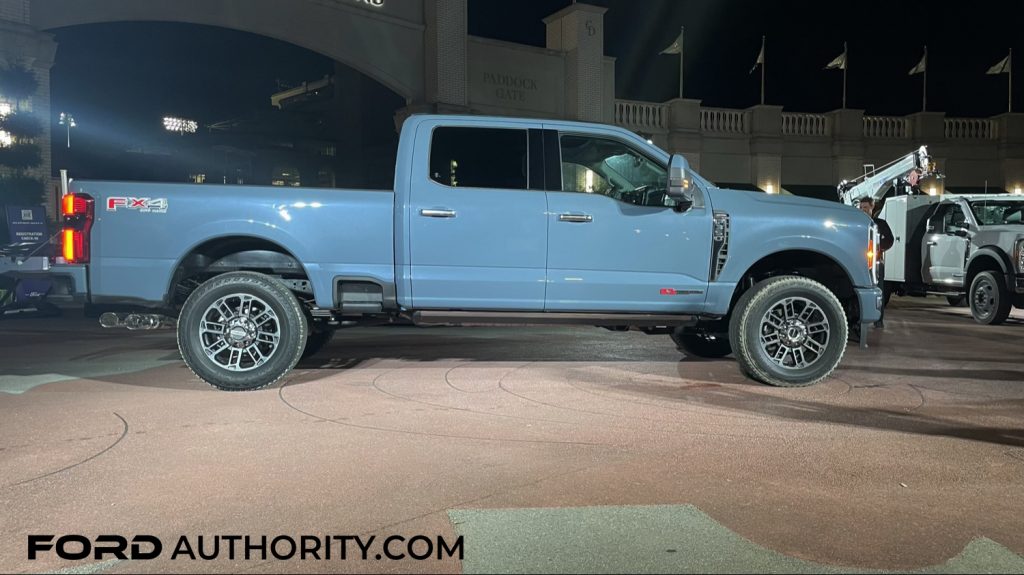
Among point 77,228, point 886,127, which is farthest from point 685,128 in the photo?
point 77,228

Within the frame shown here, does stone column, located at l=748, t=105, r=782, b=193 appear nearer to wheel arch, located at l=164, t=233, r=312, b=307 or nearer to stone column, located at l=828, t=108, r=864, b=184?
stone column, located at l=828, t=108, r=864, b=184

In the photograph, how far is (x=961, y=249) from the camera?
1233cm

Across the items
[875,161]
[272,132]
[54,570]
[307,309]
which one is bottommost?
[54,570]

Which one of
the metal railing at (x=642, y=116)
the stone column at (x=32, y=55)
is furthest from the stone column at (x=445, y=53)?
the stone column at (x=32, y=55)

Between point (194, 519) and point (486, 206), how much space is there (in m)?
3.48

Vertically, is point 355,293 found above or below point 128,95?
below

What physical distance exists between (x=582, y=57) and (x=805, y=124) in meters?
11.8

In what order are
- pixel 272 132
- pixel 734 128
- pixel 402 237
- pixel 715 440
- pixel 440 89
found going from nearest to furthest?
pixel 715 440
pixel 402 237
pixel 440 89
pixel 734 128
pixel 272 132

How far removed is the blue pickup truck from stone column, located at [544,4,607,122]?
18.2 metres

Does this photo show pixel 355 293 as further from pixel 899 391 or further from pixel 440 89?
pixel 440 89

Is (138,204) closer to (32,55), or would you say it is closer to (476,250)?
(476,250)

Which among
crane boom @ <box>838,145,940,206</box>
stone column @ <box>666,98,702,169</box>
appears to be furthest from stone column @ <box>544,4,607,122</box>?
crane boom @ <box>838,145,940,206</box>

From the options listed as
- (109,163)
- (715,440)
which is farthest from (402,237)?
(109,163)

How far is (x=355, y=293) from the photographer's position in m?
6.17
